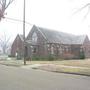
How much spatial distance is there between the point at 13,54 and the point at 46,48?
1486cm

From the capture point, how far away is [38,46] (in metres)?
47.1

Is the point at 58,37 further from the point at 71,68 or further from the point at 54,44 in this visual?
the point at 71,68

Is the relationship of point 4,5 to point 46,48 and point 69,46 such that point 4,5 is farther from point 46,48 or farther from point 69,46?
point 69,46

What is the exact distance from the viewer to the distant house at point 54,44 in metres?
45.2

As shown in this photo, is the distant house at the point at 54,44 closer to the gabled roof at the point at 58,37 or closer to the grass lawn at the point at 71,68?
the gabled roof at the point at 58,37

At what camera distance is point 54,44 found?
45406 millimetres

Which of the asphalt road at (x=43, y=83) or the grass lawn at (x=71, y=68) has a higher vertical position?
the grass lawn at (x=71, y=68)

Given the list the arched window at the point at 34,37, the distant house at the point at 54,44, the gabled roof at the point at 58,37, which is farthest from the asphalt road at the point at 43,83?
the arched window at the point at 34,37

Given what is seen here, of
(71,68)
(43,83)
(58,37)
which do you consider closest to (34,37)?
(58,37)

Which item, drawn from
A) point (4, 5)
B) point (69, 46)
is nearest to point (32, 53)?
point (69, 46)

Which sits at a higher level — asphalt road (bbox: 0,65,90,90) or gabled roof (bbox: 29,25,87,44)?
gabled roof (bbox: 29,25,87,44)

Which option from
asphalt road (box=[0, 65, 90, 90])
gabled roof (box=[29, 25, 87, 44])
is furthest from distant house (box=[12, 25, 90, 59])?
asphalt road (box=[0, 65, 90, 90])

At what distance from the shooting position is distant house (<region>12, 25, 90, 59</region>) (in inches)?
1778

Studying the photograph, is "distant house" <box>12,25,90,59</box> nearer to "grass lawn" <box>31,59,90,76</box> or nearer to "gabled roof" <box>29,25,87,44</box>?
"gabled roof" <box>29,25,87,44</box>
